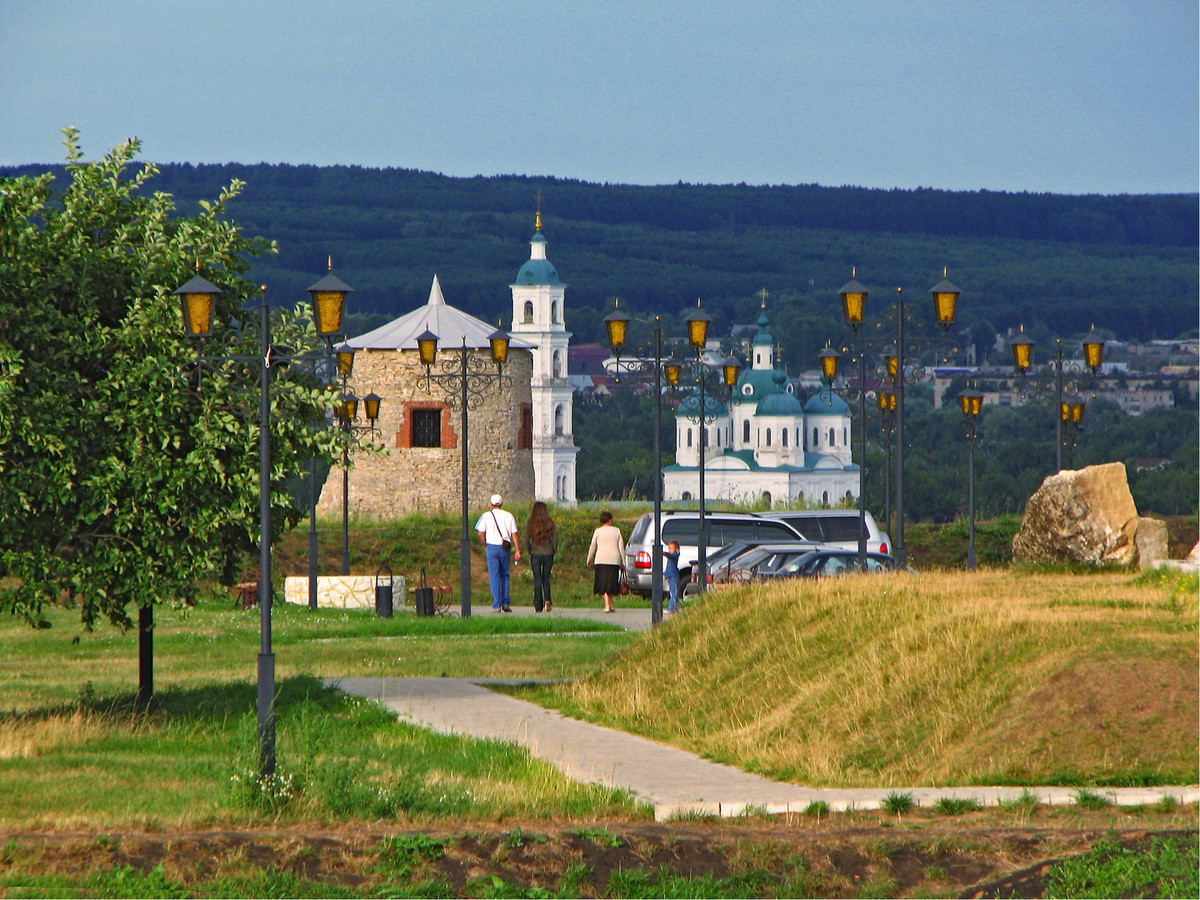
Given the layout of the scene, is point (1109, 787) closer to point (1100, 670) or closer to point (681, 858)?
point (1100, 670)

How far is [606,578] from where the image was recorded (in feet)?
90.0

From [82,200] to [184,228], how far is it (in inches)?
35.4

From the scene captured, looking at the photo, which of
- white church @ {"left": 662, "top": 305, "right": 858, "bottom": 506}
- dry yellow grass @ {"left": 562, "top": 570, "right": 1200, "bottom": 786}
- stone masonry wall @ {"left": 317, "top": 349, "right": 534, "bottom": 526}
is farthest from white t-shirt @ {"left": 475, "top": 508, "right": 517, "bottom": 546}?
white church @ {"left": 662, "top": 305, "right": 858, "bottom": 506}

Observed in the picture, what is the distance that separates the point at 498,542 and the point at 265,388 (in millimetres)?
14405

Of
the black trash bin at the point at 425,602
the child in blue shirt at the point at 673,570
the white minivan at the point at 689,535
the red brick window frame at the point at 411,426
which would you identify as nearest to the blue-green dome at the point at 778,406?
the red brick window frame at the point at 411,426

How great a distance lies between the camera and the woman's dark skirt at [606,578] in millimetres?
27225

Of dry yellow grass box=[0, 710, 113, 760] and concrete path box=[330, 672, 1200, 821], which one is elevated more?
dry yellow grass box=[0, 710, 113, 760]

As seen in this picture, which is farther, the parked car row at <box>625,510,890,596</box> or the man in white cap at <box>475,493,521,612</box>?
the parked car row at <box>625,510,890,596</box>

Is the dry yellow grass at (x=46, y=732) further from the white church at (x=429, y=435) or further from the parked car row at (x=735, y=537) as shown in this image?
the white church at (x=429, y=435)

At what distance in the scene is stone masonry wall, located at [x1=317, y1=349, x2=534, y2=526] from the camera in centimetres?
5103

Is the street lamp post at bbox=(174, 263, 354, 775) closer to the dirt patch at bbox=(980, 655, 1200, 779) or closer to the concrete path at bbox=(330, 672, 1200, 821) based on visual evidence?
the concrete path at bbox=(330, 672, 1200, 821)

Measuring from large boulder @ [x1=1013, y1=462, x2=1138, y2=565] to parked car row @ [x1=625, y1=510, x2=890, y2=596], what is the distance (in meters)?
10.1

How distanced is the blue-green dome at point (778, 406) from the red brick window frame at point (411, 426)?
3155 inches

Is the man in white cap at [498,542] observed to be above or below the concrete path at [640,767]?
above
